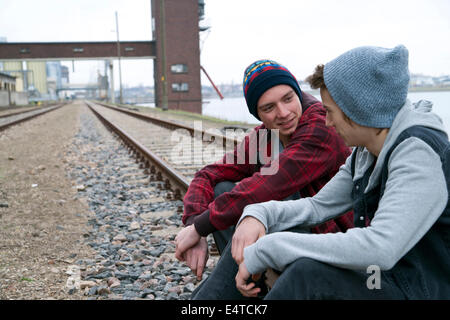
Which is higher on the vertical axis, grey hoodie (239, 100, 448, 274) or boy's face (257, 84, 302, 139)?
boy's face (257, 84, 302, 139)

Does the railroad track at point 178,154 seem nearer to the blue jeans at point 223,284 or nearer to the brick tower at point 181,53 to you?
the blue jeans at point 223,284

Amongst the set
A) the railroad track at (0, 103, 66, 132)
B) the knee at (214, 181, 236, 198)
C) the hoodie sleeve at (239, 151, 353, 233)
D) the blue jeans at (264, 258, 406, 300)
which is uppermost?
the hoodie sleeve at (239, 151, 353, 233)

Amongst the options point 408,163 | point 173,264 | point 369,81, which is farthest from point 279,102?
point 173,264

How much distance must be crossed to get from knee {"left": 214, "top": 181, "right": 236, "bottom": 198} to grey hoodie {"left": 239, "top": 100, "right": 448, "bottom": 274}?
102cm

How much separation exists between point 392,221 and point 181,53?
137 ft

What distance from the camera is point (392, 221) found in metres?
1.30

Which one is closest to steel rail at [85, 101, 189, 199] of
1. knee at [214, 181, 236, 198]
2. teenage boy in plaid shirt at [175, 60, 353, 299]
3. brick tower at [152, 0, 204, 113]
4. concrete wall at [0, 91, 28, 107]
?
knee at [214, 181, 236, 198]

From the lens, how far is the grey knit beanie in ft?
4.68

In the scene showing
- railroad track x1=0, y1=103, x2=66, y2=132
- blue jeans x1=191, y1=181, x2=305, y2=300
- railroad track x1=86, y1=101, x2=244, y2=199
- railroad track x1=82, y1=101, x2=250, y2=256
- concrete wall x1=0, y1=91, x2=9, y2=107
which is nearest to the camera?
blue jeans x1=191, y1=181, x2=305, y2=300

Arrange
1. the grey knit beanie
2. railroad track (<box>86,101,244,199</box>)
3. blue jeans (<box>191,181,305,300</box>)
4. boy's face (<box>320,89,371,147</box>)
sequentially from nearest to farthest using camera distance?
the grey knit beanie → boy's face (<box>320,89,371,147</box>) → blue jeans (<box>191,181,305,300</box>) → railroad track (<box>86,101,244,199</box>)

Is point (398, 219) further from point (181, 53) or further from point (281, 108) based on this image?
point (181, 53)

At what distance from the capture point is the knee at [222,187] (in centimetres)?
263

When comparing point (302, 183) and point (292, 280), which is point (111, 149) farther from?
point (292, 280)

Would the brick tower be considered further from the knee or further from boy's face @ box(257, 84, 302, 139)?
boy's face @ box(257, 84, 302, 139)
